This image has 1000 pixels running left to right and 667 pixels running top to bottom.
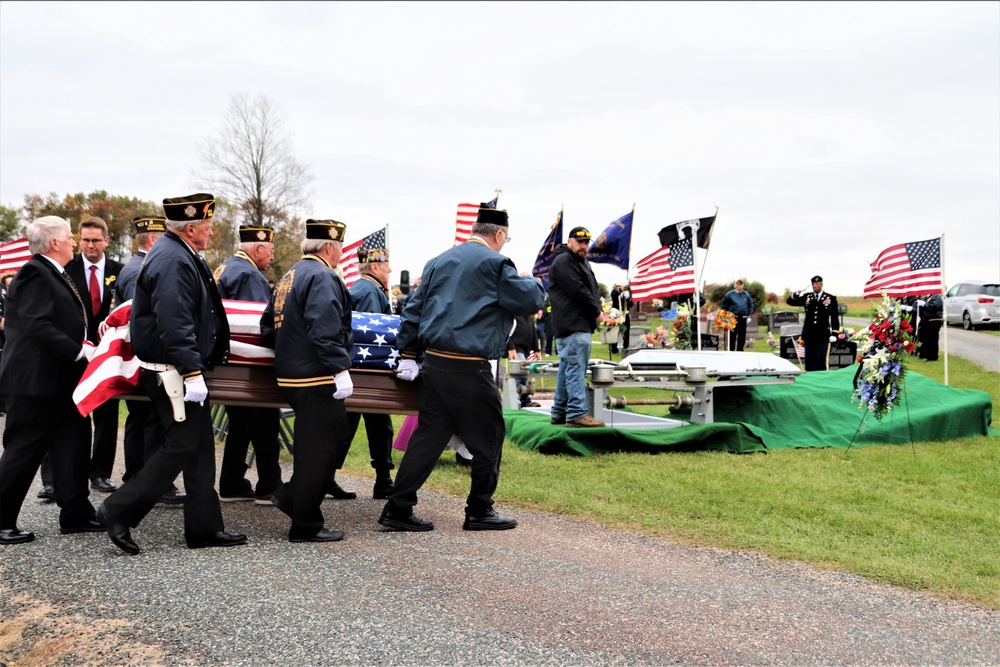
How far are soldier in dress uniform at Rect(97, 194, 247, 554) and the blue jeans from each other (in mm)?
4358

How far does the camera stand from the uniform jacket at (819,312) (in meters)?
16.3

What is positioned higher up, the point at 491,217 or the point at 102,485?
the point at 491,217

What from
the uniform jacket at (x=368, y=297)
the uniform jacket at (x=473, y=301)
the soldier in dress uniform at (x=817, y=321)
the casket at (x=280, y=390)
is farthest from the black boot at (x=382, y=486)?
the soldier in dress uniform at (x=817, y=321)

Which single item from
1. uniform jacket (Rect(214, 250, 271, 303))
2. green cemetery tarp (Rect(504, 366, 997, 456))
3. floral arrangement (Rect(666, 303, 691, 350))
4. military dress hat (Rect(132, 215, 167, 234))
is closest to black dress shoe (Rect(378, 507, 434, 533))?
uniform jacket (Rect(214, 250, 271, 303))

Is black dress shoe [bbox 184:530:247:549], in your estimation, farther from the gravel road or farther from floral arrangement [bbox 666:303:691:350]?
floral arrangement [bbox 666:303:691:350]

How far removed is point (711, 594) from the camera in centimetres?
441

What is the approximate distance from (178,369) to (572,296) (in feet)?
15.7

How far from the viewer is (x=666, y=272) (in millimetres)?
14789

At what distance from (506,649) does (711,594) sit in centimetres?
129

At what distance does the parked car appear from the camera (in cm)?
3180

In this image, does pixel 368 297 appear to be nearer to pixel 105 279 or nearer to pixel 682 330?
pixel 105 279

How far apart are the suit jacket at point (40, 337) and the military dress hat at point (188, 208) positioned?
0.99 meters

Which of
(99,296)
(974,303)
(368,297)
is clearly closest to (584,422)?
(368,297)

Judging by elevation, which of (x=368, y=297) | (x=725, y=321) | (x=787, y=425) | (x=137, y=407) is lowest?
(x=787, y=425)
